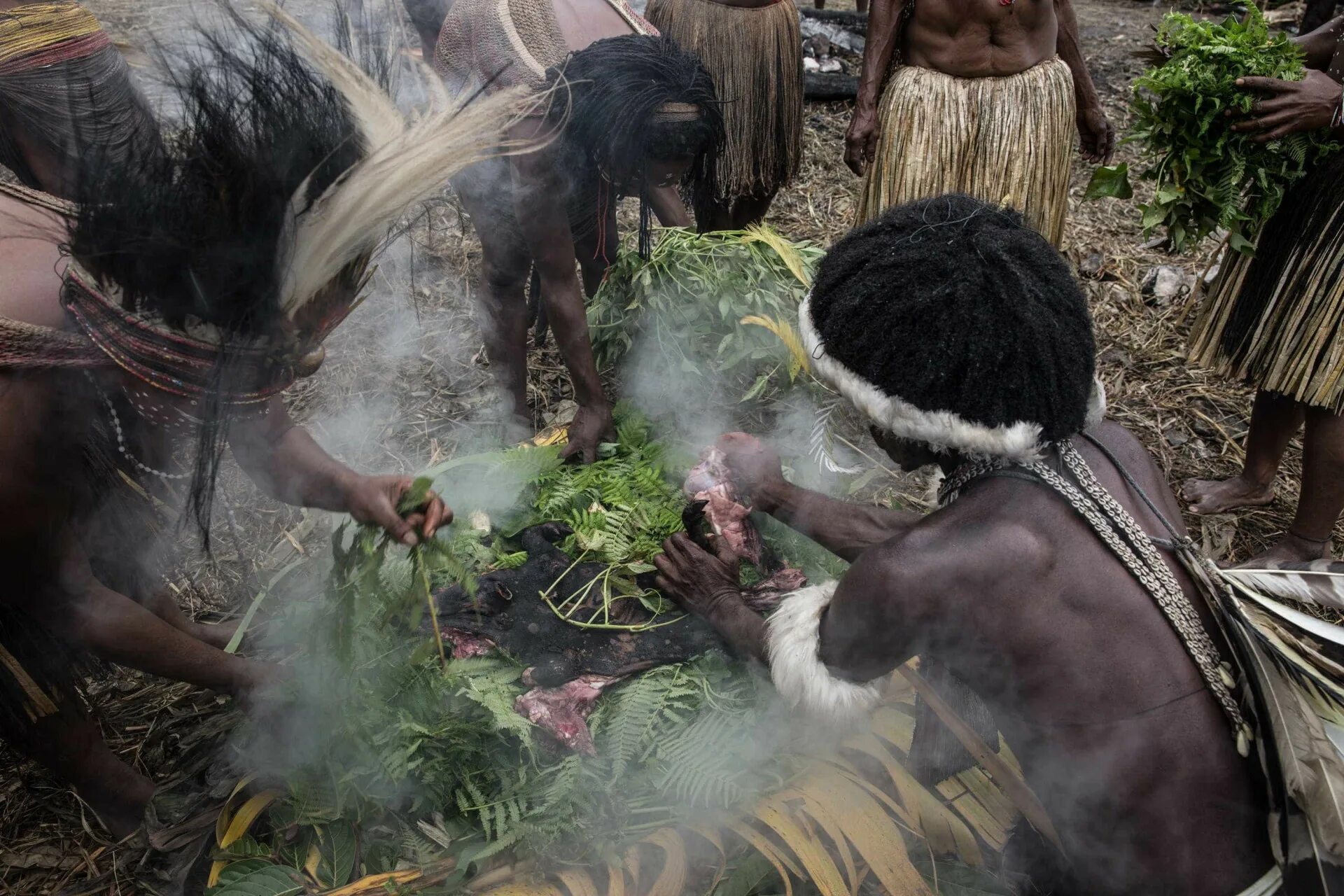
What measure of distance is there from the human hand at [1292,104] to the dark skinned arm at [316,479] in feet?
9.62

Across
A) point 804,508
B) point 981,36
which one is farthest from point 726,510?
point 981,36

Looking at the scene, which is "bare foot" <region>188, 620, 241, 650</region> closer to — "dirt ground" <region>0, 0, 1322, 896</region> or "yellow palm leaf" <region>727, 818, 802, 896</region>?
"dirt ground" <region>0, 0, 1322, 896</region>

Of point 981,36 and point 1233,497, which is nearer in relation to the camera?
point 1233,497

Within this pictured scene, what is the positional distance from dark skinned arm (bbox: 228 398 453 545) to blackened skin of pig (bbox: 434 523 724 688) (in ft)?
1.34

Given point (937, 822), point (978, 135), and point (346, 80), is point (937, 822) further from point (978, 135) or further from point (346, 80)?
point (978, 135)

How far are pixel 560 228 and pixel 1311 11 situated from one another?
507 centimetres

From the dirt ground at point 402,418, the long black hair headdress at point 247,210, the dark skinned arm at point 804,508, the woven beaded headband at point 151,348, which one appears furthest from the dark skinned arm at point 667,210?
the woven beaded headband at point 151,348

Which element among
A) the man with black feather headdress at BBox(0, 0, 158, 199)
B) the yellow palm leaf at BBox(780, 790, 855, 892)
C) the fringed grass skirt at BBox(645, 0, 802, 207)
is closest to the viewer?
the man with black feather headdress at BBox(0, 0, 158, 199)

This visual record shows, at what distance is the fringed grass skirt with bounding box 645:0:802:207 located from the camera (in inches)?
174

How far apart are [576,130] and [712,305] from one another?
804 mm

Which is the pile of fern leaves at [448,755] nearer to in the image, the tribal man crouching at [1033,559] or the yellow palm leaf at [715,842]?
the yellow palm leaf at [715,842]

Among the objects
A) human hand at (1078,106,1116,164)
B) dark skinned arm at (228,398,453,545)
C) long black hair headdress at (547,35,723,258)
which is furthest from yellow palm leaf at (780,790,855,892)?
human hand at (1078,106,1116,164)

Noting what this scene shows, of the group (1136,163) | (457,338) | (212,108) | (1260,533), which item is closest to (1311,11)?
(1136,163)

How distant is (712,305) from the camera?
338cm
